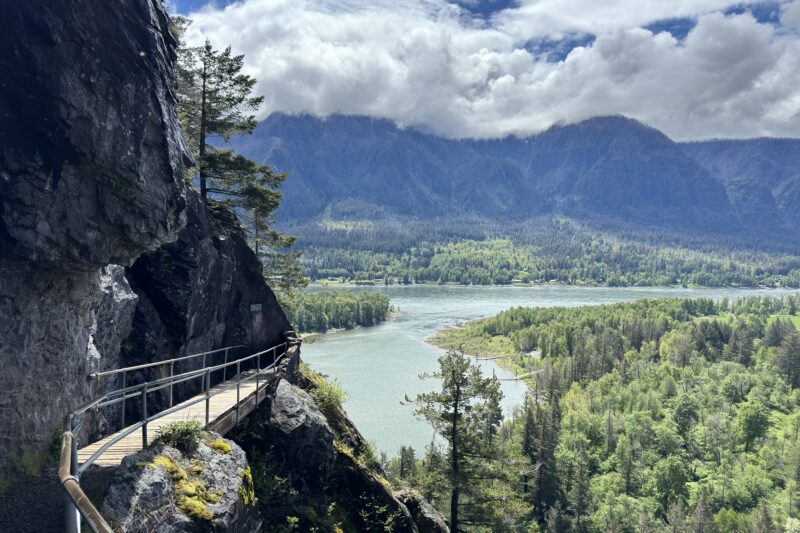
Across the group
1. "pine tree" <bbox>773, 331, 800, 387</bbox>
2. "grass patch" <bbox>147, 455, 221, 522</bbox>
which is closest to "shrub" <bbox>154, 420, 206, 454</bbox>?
"grass patch" <bbox>147, 455, 221, 522</bbox>

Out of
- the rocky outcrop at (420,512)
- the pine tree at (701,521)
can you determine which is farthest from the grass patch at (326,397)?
the pine tree at (701,521)

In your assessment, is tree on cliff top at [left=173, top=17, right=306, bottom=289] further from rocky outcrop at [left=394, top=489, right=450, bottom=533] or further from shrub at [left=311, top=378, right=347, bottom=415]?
rocky outcrop at [left=394, top=489, right=450, bottom=533]

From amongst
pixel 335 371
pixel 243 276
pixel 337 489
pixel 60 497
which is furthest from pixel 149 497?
pixel 335 371

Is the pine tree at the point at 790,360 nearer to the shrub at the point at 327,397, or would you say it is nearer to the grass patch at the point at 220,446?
the shrub at the point at 327,397

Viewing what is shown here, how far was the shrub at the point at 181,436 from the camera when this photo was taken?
12086mm

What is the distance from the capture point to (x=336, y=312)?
165m

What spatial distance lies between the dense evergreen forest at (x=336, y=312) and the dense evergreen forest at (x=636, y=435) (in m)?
32.8

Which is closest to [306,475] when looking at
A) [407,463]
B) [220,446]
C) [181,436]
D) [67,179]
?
[220,446]

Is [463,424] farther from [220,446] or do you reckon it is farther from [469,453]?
[220,446]

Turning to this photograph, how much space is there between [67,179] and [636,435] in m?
88.3

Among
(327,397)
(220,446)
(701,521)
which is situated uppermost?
(220,446)

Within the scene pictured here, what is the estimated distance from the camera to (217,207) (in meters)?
27.3

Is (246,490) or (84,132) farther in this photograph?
(246,490)

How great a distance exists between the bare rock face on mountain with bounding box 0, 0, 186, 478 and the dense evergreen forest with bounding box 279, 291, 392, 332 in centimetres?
13534
